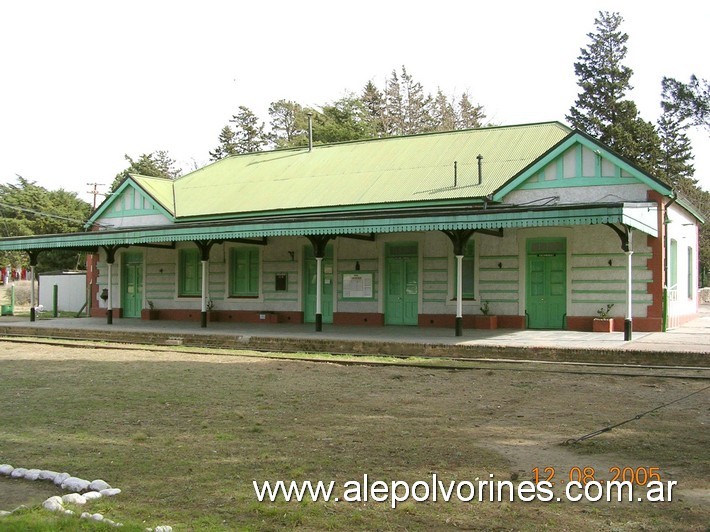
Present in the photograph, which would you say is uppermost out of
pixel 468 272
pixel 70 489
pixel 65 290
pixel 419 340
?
pixel 468 272

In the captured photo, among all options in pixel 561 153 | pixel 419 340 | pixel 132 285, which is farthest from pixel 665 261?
pixel 132 285

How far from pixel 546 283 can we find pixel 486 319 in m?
1.73

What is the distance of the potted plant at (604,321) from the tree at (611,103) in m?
28.3

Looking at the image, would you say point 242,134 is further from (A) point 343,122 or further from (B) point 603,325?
(B) point 603,325

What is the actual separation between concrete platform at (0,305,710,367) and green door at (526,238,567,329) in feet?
2.85

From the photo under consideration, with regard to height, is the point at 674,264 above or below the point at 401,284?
above

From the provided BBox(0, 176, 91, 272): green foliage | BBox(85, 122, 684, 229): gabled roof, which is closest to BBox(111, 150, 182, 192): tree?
BBox(0, 176, 91, 272): green foliage

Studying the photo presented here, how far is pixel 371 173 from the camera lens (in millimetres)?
21797

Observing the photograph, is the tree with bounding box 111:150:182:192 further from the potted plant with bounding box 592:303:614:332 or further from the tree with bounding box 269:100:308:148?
the potted plant with bounding box 592:303:614:332

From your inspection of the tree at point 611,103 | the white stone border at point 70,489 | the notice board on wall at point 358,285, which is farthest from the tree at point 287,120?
the white stone border at point 70,489

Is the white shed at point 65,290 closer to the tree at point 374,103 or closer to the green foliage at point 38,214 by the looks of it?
the green foliage at point 38,214

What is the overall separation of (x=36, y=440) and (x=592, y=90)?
44.6 meters

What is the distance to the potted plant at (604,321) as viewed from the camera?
645 inches

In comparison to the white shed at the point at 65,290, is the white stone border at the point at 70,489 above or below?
below
